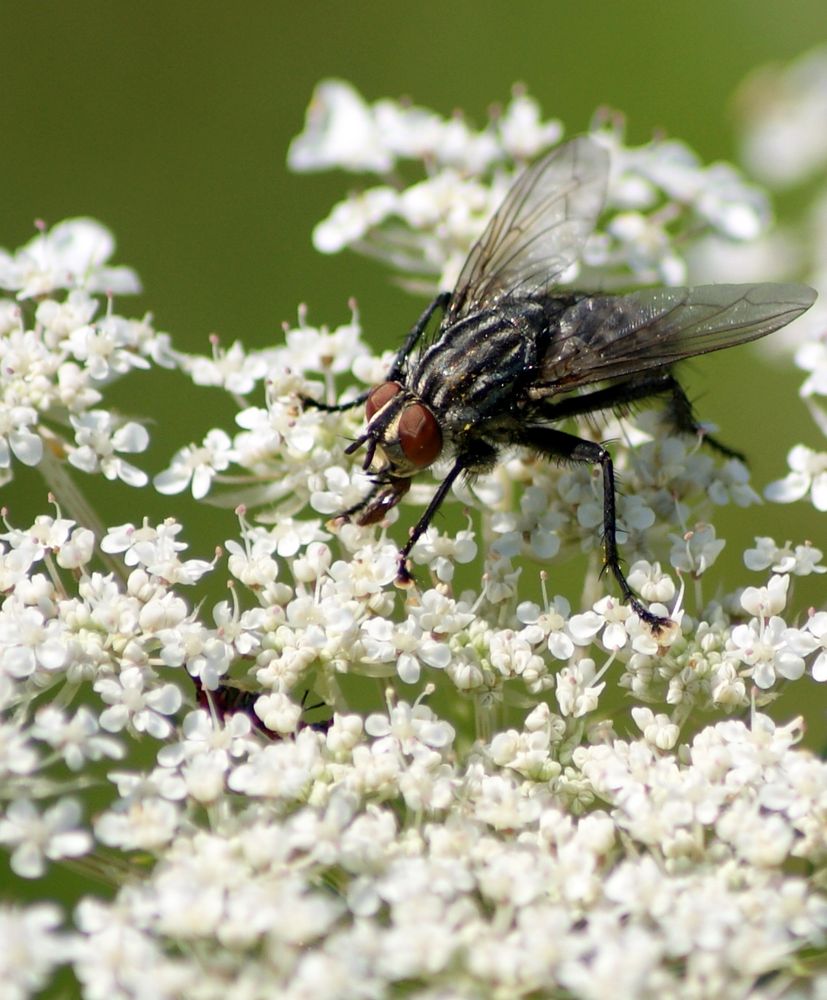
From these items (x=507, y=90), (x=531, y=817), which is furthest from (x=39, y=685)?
(x=507, y=90)

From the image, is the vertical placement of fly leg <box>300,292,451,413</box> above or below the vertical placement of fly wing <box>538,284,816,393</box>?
above

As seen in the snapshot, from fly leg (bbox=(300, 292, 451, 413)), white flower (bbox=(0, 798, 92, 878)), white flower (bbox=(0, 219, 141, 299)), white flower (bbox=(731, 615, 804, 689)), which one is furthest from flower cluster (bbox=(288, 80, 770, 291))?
white flower (bbox=(0, 798, 92, 878))

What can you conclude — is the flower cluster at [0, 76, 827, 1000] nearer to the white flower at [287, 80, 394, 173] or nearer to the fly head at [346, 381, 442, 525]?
the fly head at [346, 381, 442, 525]

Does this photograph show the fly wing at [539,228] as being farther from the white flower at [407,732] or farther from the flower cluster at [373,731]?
the white flower at [407,732]

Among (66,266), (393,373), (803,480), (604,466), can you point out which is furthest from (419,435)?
(66,266)

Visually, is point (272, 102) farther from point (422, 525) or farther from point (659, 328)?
point (422, 525)

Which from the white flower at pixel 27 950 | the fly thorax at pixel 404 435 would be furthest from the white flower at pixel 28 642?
the fly thorax at pixel 404 435
